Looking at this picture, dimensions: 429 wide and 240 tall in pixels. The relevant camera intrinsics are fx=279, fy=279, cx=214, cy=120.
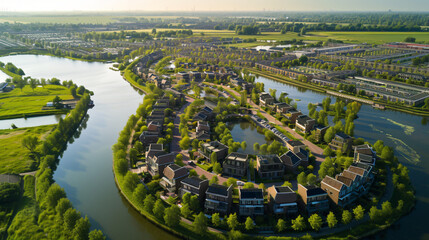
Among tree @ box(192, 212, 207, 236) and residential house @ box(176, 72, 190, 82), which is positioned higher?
residential house @ box(176, 72, 190, 82)

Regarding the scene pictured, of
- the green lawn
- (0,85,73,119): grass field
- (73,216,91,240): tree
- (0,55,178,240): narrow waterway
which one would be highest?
(73,216,91,240): tree

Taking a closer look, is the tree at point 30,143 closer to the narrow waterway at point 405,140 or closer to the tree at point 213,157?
the tree at point 213,157

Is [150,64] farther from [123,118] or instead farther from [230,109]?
[230,109]

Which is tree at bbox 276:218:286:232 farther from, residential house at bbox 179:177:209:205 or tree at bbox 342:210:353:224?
residential house at bbox 179:177:209:205

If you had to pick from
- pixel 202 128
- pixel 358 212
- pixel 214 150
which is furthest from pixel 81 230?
pixel 358 212

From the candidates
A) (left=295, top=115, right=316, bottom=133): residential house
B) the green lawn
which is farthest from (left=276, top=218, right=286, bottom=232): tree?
the green lawn

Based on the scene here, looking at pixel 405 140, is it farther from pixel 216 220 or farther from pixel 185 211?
pixel 185 211

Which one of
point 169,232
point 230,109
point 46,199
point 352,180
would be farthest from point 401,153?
point 46,199
